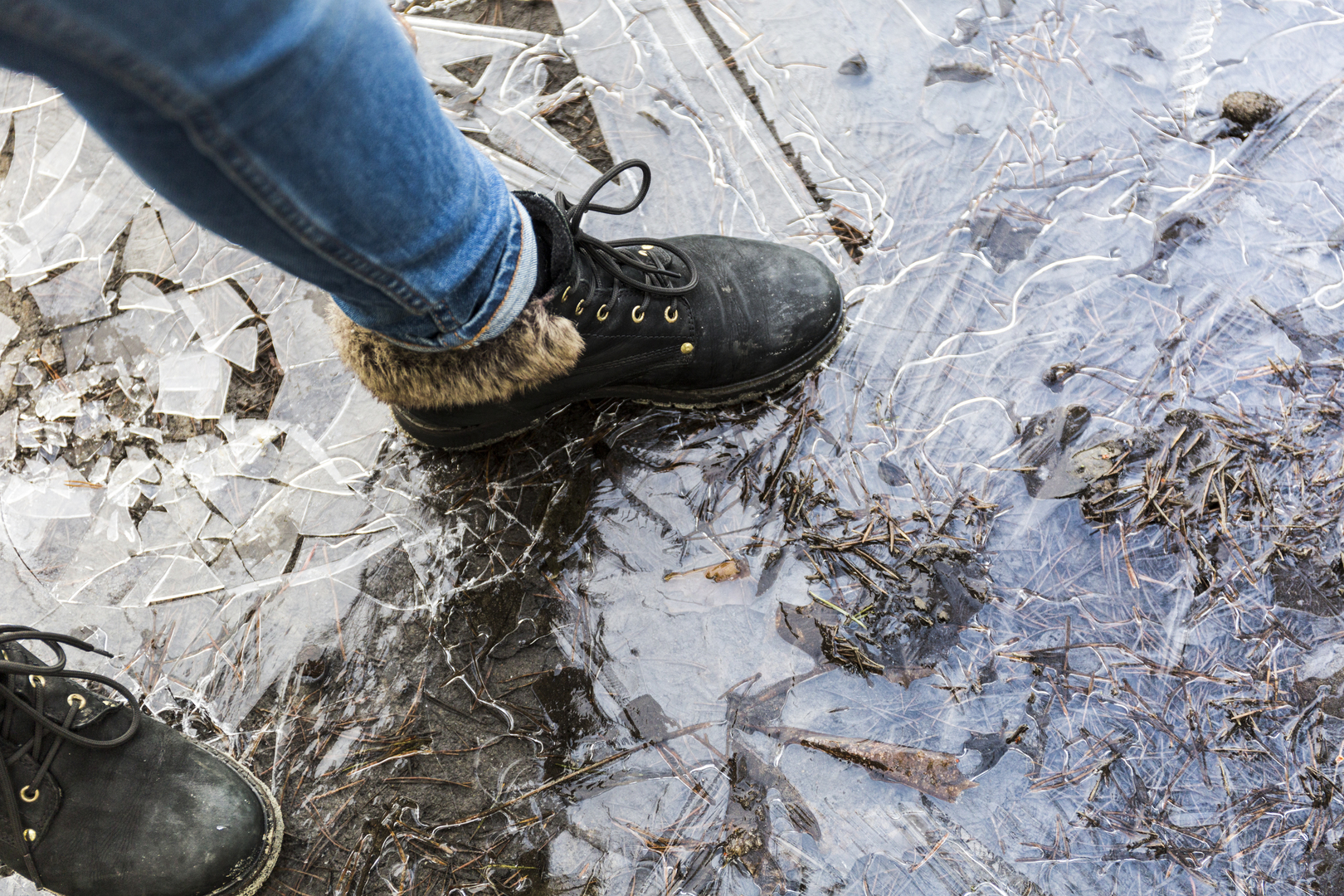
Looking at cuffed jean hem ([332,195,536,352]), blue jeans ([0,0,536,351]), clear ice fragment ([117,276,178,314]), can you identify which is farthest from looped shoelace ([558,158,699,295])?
clear ice fragment ([117,276,178,314])

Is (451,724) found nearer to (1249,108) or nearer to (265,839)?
(265,839)

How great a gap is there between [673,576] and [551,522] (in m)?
0.27

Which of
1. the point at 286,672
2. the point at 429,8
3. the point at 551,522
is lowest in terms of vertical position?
the point at 286,672

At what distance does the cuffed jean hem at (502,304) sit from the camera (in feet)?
3.58

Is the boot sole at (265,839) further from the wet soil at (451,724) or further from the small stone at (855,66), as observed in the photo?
the small stone at (855,66)

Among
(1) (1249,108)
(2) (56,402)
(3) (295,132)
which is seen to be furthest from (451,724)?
(1) (1249,108)

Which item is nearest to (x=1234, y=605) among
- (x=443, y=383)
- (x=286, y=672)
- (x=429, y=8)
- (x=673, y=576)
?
(x=673, y=576)

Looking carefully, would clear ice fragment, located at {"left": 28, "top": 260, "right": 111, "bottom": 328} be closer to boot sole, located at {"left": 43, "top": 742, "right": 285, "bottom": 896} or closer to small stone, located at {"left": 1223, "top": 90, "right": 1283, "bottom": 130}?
boot sole, located at {"left": 43, "top": 742, "right": 285, "bottom": 896}

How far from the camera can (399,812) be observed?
1.31 meters

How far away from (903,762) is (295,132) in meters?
1.32

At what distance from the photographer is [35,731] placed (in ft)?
3.97

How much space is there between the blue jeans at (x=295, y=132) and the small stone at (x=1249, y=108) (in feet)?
A: 5.54

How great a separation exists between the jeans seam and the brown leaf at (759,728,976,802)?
109 centimetres

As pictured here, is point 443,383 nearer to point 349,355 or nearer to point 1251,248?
point 349,355
